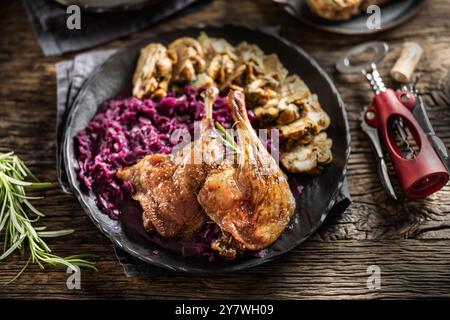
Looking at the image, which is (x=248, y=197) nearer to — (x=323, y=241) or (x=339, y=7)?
(x=323, y=241)

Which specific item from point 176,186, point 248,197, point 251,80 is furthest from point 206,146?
point 251,80

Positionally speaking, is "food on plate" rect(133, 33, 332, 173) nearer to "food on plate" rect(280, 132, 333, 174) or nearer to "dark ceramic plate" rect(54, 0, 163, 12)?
"food on plate" rect(280, 132, 333, 174)

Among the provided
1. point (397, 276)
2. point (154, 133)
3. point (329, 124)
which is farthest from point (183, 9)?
point (397, 276)

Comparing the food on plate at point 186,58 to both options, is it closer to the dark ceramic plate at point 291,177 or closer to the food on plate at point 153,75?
the food on plate at point 153,75

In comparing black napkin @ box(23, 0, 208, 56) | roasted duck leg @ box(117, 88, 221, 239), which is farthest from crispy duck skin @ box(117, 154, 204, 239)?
black napkin @ box(23, 0, 208, 56)

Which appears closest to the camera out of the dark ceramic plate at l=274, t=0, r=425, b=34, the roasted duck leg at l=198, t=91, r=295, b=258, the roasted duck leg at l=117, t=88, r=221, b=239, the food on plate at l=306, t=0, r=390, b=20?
the roasted duck leg at l=198, t=91, r=295, b=258
